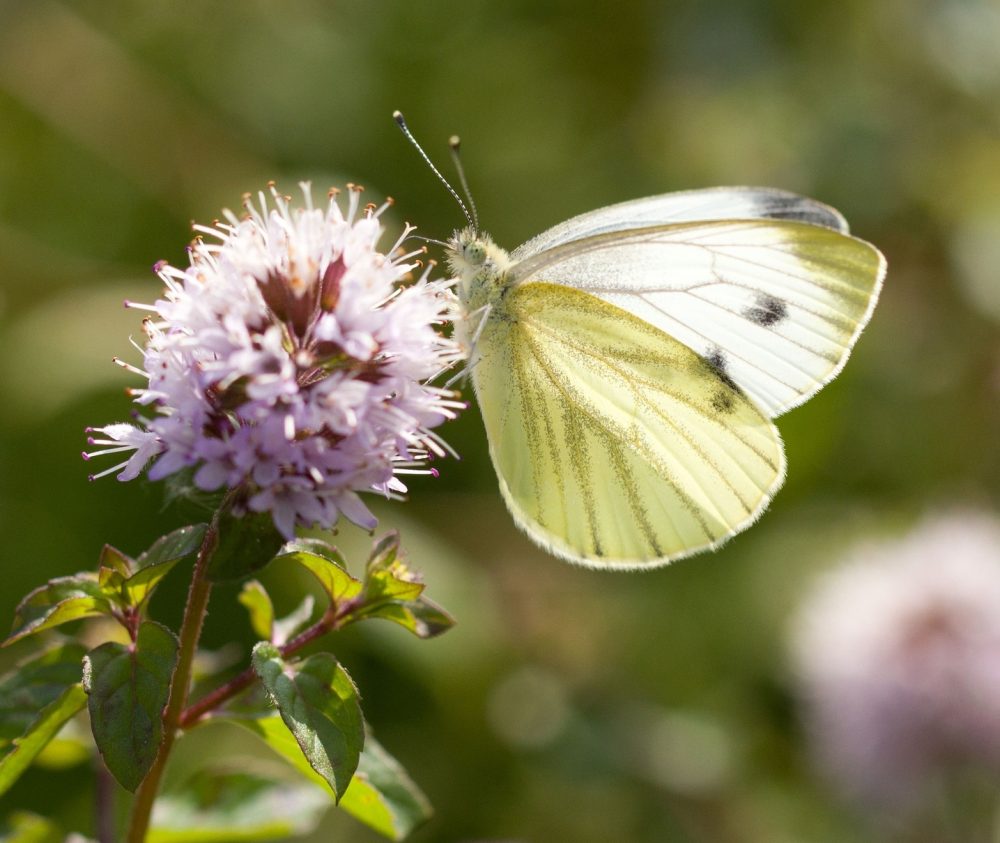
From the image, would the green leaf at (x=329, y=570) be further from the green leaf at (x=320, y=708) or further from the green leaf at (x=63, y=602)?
the green leaf at (x=63, y=602)

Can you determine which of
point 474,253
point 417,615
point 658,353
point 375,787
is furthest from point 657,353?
point 375,787

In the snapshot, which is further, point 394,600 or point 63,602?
point 394,600

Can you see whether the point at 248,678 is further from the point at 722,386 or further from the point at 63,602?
the point at 722,386

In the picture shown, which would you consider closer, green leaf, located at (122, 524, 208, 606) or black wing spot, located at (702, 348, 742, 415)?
green leaf, located at (122, 524, 208, 606)

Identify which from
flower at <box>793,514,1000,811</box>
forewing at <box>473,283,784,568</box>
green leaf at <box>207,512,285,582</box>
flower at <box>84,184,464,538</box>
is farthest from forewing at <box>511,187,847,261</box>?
flower at <box>793,514,1000,811</box>

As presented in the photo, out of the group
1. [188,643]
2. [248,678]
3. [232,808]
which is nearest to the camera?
[188,643]

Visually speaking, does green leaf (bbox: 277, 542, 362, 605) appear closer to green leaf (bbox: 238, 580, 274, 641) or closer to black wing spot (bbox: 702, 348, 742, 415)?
green leaf (bbox: 238, 580, 274, 641)
